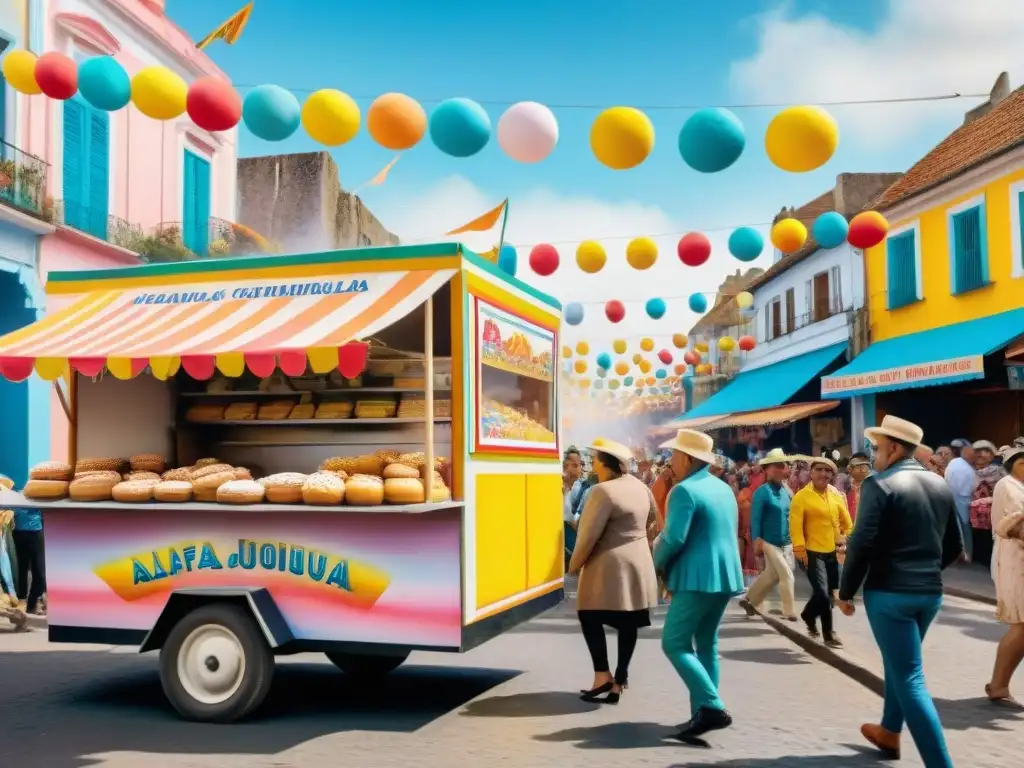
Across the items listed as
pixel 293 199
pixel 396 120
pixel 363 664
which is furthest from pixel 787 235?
pixel 293 199

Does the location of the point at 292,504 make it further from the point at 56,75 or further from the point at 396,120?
the point at 56,75

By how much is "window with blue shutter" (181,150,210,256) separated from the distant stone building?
7.53 m

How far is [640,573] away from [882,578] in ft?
6.71

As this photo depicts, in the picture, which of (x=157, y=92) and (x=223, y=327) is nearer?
(x=223, y=327)

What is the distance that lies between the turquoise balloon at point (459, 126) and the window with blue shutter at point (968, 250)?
13.2 metres

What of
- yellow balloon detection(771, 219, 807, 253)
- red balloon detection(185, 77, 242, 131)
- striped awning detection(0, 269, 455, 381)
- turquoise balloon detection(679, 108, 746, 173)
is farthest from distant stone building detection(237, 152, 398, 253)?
striped awning detection(0, 269, 455, 381)

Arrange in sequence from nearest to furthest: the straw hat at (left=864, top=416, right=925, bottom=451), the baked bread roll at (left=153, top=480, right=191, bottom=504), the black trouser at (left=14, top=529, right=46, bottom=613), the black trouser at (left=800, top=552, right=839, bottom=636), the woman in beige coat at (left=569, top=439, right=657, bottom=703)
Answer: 1. the straw hat at (left=864, top=416, right=925, bottom=451)
2. the baked bread roll at (left=153, top=480, right=191, bottom=504)
3. the woman in beige coat at (left=569, top=439, right=657, bottom=703)
4. the black trouser at (left=800, top=552, right=839, bottom=636)
5. the black trouser at (left=14, top=529, right=46, bottom=613)

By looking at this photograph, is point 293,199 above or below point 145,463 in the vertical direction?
above

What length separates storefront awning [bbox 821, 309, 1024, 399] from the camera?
17109 millimetres

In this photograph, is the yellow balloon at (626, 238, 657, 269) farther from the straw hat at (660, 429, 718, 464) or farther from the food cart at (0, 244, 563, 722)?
the straw hat at (660, 429, 718, 464)

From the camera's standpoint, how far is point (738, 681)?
805 cm

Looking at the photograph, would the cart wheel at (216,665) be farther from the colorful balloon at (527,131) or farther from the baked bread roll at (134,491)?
the colorful balloon at (527,131)

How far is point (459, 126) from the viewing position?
924cm

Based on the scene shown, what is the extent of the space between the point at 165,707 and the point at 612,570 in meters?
3.11
